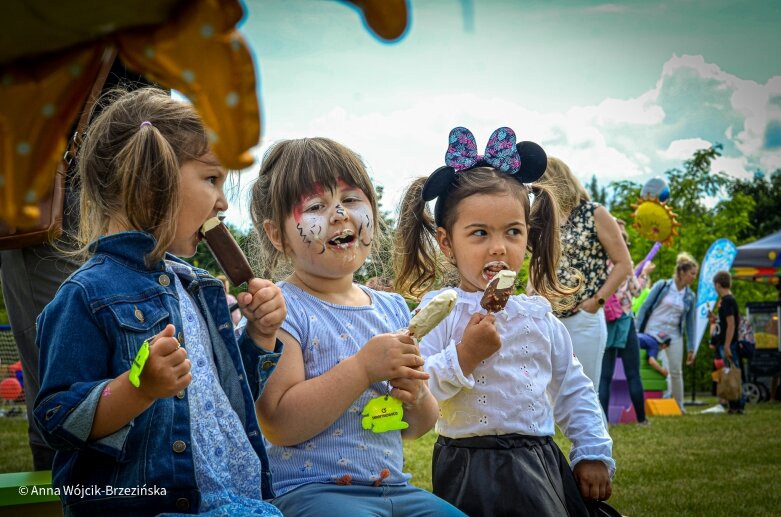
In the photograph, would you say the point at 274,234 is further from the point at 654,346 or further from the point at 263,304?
the point at 654,346

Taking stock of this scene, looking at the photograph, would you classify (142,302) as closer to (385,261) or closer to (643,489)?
(385,261)

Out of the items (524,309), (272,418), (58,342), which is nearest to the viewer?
(58,342)

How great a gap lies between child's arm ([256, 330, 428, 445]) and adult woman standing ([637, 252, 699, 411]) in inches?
360

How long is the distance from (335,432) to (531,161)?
132 centimetres

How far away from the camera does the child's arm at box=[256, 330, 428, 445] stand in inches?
84.8

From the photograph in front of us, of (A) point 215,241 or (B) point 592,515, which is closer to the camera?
(A) point 215,241

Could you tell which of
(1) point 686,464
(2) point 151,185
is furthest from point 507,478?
(1) point 686,464

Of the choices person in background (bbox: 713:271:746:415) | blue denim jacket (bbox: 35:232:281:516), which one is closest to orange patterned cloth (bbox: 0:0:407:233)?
blue denim jacket (bbox: 35:232:281:516)

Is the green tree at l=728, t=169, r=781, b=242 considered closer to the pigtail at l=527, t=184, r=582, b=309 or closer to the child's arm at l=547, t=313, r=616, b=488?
the pigtail at l=527, t=184, r=582, b=309

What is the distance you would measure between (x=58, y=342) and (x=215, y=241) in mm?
494

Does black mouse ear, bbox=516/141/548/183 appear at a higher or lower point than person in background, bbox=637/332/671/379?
higher

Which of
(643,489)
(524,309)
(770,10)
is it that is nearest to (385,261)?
(524,309)

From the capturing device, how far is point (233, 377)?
79.6 inches

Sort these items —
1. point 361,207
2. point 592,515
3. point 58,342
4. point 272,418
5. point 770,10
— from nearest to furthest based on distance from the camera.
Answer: point 58,342, point 272,418, point 361,207, point 592,515, point 770,10
